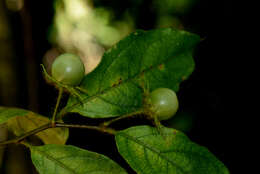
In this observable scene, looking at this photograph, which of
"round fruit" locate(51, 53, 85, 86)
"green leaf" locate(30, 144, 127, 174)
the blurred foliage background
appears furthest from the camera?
the blurred foliage background

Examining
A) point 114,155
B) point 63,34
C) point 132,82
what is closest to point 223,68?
point 114,155

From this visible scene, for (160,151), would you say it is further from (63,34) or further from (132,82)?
(63,34)

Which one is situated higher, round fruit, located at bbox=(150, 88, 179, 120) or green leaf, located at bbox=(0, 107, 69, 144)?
round fruit, located at bbox=(150, 88, 179, 120)

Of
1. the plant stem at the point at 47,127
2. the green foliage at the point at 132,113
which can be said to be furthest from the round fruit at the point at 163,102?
the plant stem at the point at 47,127

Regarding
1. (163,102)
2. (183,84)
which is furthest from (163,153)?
(183,84)

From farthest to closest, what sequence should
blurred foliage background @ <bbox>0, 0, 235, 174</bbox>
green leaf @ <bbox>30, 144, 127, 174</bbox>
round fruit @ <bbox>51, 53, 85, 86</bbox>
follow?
1. blurred foliage background @ <bbox>0, 0, 235, 174</bbox>
2. round fruit @ <bbox>51, 53, 85, 86</bbox>
3. green leaf @ <bbox>30, 144, 127, 174</bbox>

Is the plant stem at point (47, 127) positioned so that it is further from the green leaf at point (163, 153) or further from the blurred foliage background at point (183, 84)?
the blurred foliage background at point (183, 84)

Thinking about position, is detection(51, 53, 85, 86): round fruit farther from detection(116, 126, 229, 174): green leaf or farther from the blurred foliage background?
the blurred foliage background

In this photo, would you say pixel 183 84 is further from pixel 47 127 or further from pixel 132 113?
pixel 47 127

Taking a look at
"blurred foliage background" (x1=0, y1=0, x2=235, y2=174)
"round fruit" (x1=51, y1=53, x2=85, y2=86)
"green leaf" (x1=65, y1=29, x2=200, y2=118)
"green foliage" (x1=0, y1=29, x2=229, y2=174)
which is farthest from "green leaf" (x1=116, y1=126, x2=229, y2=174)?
"blurred foliage background" (x1=0, y1=0, x2=235, y2=174)
